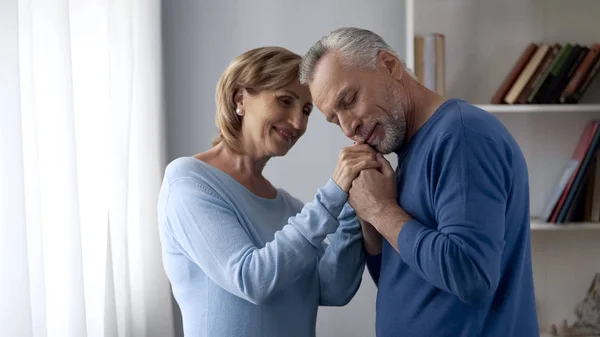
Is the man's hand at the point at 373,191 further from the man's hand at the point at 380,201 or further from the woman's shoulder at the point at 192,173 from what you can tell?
the woman's shoulder at the point at 192,173

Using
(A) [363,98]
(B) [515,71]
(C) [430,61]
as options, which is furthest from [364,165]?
(B) [515,71]

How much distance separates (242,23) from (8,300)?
5.81 feet

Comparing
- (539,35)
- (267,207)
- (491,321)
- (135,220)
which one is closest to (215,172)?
(267,207)

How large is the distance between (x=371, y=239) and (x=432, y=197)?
0.32 m

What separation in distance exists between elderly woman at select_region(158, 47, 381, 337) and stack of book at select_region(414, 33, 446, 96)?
1044 mm

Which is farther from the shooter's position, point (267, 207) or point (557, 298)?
point (557, 298)

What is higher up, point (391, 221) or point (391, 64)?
point (391, 64)

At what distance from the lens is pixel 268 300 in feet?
5.16

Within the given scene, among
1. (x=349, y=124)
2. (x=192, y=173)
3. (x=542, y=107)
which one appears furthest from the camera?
(x=542, y=107)

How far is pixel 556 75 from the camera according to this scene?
2594mm

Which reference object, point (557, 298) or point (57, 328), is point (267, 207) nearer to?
point (57, 328)

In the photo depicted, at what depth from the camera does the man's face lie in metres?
1.36

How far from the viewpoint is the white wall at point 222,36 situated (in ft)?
9.46

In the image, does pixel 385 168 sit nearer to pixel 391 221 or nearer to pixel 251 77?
pixel 391 221
